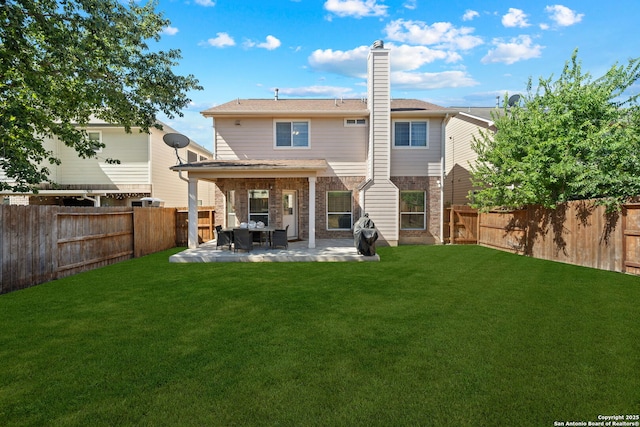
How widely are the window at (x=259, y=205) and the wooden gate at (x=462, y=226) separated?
7.92 m

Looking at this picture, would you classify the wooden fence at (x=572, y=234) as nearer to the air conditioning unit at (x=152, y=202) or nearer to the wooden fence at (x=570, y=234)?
the wooden fence at (x=570, y=234)

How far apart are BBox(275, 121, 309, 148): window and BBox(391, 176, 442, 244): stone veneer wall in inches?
170

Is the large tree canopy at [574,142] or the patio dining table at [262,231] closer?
the large tree canopy at [574,142]

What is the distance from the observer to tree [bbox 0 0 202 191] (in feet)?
27.1

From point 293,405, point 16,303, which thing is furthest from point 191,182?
point 293,405

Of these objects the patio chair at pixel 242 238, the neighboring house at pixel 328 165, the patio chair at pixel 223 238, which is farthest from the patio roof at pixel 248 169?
the neighboring house at pixel 328 165

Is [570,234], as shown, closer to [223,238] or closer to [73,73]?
[223,238]

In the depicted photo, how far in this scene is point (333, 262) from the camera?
10.8 meters

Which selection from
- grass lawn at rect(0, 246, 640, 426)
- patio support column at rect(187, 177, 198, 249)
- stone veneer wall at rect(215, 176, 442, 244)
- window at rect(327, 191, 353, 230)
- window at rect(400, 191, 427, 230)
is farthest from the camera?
window at rect(400, 191, 427, 230)

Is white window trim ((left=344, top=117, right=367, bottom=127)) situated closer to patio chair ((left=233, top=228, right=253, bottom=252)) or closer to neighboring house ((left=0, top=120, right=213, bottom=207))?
patio chair ((left=233, top=228, right=253, bottom=252))

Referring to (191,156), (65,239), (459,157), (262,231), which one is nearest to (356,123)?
(262,231)

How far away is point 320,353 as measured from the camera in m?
4.14

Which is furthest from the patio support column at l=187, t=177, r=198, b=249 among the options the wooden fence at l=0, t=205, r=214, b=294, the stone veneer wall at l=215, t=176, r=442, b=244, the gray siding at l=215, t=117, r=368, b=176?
the gray siding at l=215, t=117, r=368, b=176

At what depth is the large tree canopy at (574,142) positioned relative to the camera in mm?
9148
